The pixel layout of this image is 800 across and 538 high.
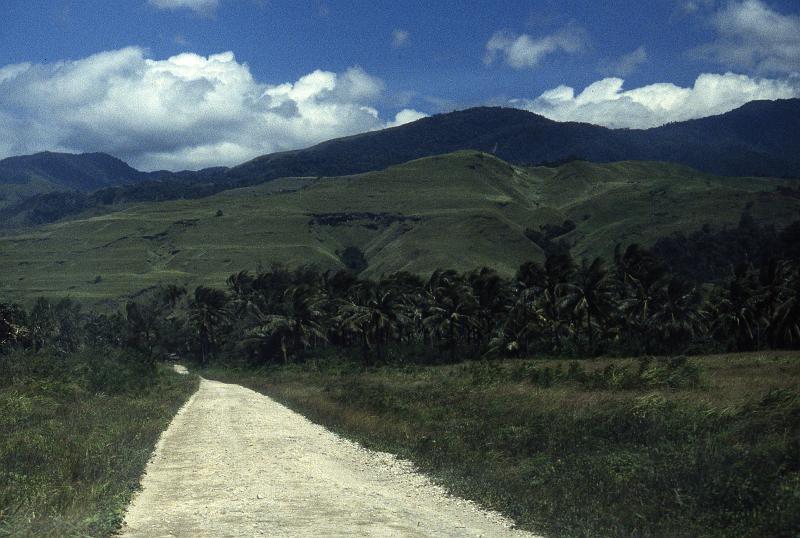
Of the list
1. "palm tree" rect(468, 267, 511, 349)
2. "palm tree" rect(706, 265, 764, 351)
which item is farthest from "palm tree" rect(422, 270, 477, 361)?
"palm tree" rect(706, 265, 764, 351)

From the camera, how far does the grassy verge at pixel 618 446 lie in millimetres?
13484

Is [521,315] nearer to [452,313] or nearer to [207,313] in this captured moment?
[452,313]

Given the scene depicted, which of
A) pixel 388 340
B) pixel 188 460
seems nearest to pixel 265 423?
pixel 188 460

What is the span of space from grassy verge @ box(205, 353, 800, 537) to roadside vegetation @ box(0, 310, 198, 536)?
26.2 feet

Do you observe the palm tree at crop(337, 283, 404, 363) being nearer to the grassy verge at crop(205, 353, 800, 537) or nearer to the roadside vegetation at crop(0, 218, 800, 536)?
the roadside vegetation at crop(0, 218, 800, 536)

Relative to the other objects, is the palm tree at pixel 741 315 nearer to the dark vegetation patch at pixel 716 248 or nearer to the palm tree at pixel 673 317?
the palm tree at pixel 673 317

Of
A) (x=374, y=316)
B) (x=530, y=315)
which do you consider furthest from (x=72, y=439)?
(x=374, y=316)

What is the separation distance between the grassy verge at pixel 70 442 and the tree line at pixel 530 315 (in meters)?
15.7

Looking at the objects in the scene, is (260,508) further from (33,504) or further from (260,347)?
(260,347)

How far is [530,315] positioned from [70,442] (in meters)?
62.7

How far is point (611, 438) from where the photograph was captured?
19984 mm

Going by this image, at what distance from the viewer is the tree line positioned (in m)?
69.9

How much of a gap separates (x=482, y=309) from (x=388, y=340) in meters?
16.3

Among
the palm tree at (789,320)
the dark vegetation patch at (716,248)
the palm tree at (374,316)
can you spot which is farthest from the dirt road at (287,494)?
the dark vegetation patch at (716,248)
